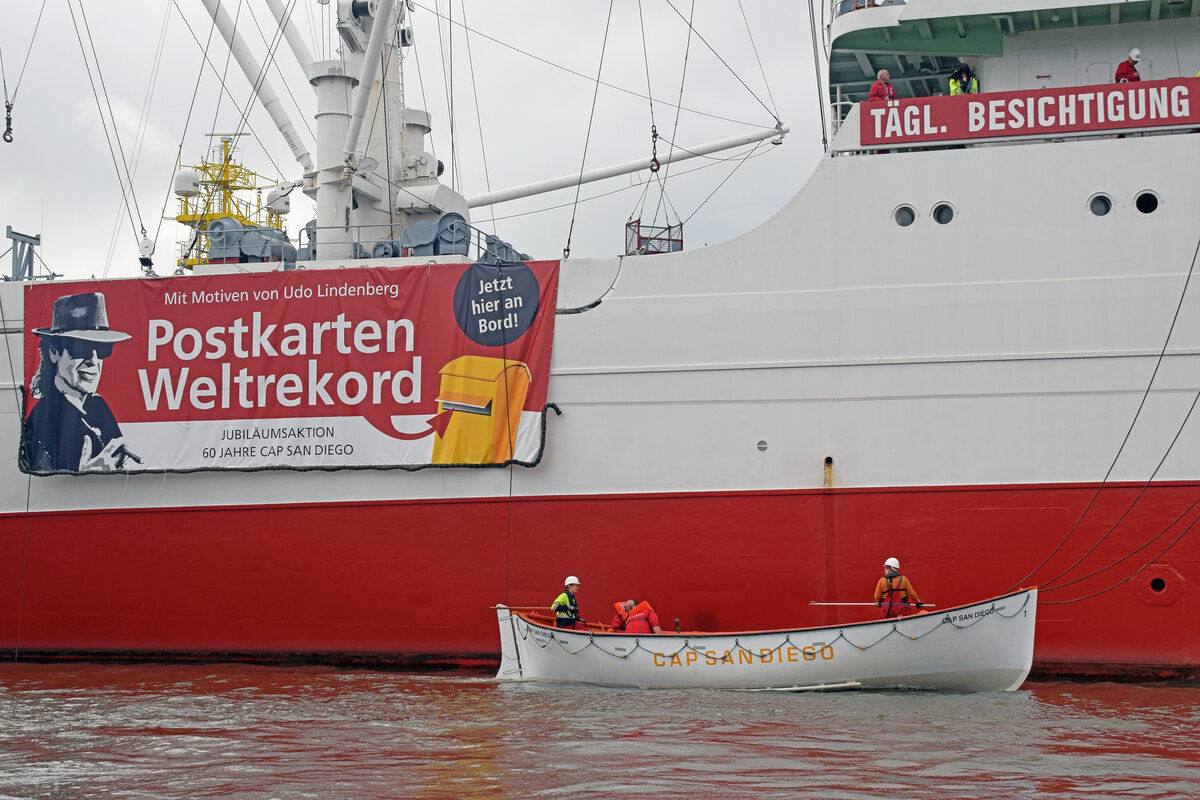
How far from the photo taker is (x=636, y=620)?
1368 centimetres

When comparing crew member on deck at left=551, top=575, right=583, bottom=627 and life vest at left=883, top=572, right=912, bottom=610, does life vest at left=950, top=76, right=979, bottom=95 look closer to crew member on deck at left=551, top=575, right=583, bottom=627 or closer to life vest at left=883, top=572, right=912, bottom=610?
life vest at left=883, top=572, right=912, bottom=610

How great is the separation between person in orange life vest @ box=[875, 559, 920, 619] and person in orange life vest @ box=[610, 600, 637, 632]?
112 inches

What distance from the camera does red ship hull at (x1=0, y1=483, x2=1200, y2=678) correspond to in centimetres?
1370

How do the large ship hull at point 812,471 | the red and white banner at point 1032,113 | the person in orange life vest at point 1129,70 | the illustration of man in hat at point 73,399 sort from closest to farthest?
the large ship hull at point 812,471, the red and white banner at point 1032,113, the person in orange life vest at point 1129,70, the illustration of man in hat at point 73,399

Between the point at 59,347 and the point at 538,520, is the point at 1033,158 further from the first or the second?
the point at 59,347

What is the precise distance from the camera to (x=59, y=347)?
16422 millimetres

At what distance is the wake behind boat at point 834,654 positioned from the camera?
1230cm

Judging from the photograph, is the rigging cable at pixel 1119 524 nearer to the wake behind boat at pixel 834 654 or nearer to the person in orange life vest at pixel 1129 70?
the wake behind boat at pixel 834 654

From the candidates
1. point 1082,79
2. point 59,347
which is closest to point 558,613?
point 59,347

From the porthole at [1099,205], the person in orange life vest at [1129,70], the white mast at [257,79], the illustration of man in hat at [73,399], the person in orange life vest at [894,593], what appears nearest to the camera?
the person in orange life vest at [894,593]

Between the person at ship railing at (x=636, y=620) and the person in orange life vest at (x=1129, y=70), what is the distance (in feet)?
28.0

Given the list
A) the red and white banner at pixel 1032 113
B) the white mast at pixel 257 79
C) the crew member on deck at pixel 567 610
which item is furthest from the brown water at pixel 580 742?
the white mast at pixel 257 79

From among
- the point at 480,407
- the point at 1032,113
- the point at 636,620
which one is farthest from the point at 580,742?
the point at 1032,113

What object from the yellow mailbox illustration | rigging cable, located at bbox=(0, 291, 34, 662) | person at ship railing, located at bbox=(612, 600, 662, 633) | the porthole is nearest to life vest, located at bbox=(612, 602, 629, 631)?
person at ship railing, located at bbox=(612, 600, 662, 633)
